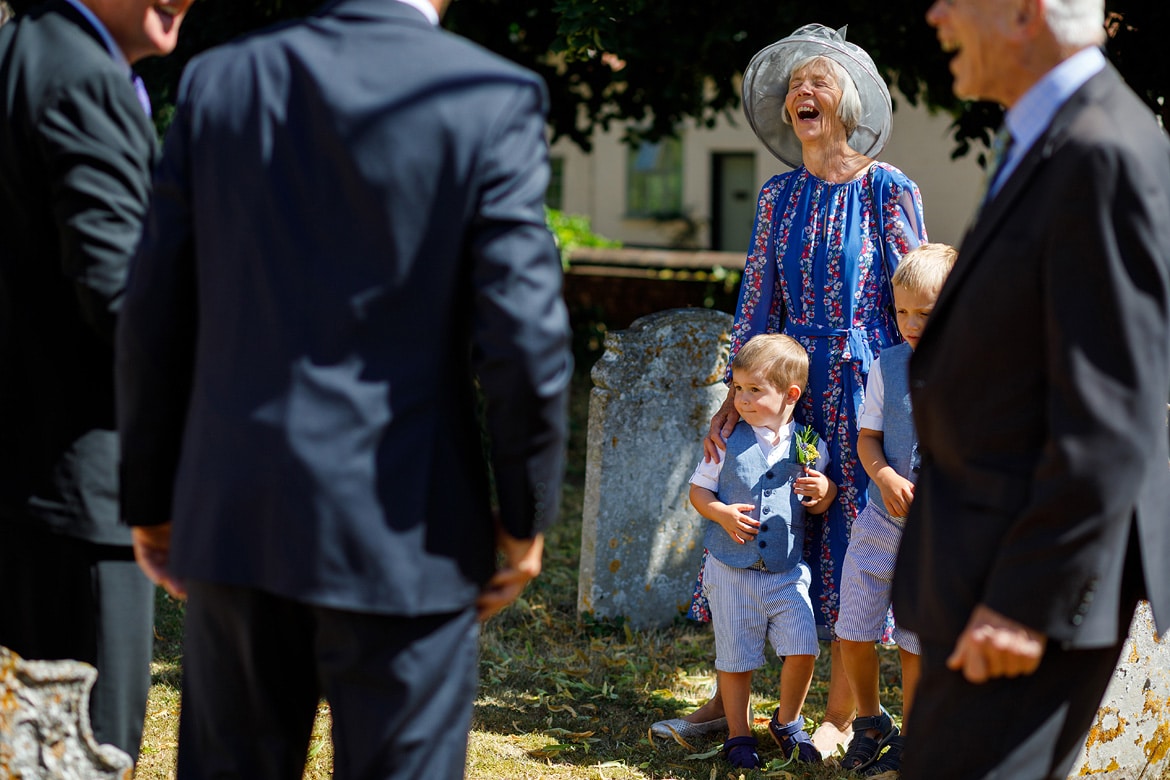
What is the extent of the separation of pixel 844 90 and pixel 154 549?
266cm

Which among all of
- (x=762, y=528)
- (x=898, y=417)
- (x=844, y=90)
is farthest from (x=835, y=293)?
(x=762, y=528)

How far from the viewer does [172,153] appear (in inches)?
84.4

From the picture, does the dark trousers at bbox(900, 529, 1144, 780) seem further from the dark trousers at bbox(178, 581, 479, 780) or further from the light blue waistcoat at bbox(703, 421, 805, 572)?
the light blue waistcoat at bbox(703, 421, 805, 572)

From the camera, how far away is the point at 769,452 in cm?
403

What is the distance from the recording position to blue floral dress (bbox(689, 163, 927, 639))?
4.02 m

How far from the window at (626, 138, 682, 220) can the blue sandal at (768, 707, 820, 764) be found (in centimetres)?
2357

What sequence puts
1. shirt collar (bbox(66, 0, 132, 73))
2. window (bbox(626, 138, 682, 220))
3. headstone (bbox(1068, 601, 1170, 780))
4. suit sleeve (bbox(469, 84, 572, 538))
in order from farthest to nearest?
window (bbox(626, 138, 682, 220)), headstone (bbox(1068, 601, 1170, 780)), shirt collar (bbox(66, 0, 132, 73)), suit sleeve (bbox(469, 84, 572, 538))

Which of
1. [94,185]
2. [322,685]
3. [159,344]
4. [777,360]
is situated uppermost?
[94,185]

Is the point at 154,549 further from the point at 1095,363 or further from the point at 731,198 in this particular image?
the point at 731,198

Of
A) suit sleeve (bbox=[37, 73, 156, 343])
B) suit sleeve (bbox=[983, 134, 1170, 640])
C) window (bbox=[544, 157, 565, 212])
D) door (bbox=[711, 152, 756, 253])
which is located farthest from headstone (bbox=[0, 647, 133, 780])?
window (bbox=[544, 157, 565, 212])

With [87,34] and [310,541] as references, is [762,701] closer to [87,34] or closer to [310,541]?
[310,541]

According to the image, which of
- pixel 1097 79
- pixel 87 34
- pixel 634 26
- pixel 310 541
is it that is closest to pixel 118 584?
pixel 310 541

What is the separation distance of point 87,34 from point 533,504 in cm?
137

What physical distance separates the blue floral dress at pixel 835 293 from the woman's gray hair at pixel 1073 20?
1.86 m
